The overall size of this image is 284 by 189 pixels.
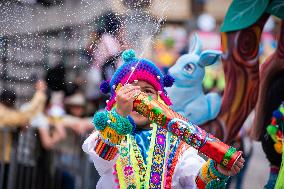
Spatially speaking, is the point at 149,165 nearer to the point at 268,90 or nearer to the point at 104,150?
the point at 104,150

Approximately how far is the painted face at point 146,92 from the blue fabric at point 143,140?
4cm

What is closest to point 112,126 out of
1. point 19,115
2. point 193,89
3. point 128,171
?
point 128,171

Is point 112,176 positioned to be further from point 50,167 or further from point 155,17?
point 50,167

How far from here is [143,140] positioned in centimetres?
341

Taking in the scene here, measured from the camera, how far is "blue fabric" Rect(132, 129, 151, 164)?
339 centimetres

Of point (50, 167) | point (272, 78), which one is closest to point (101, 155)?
point (272, 78)

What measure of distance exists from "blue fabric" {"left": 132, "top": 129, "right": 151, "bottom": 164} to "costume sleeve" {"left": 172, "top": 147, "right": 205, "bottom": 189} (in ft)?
0.53

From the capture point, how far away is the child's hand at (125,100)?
3.07m

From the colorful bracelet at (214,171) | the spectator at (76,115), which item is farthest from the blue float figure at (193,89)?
the spectator at (76,115)

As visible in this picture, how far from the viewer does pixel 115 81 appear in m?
3.42

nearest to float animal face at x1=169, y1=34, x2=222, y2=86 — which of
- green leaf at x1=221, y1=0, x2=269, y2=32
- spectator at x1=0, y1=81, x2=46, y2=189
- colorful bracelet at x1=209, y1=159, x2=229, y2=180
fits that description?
green leaf at x1=221, y1=0, x2=269, y2=32

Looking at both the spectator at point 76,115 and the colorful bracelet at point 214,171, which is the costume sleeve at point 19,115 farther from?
the colorful bracelet at point 214,171

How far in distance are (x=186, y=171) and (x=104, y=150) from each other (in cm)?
44

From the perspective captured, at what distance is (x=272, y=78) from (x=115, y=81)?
1.77 m
